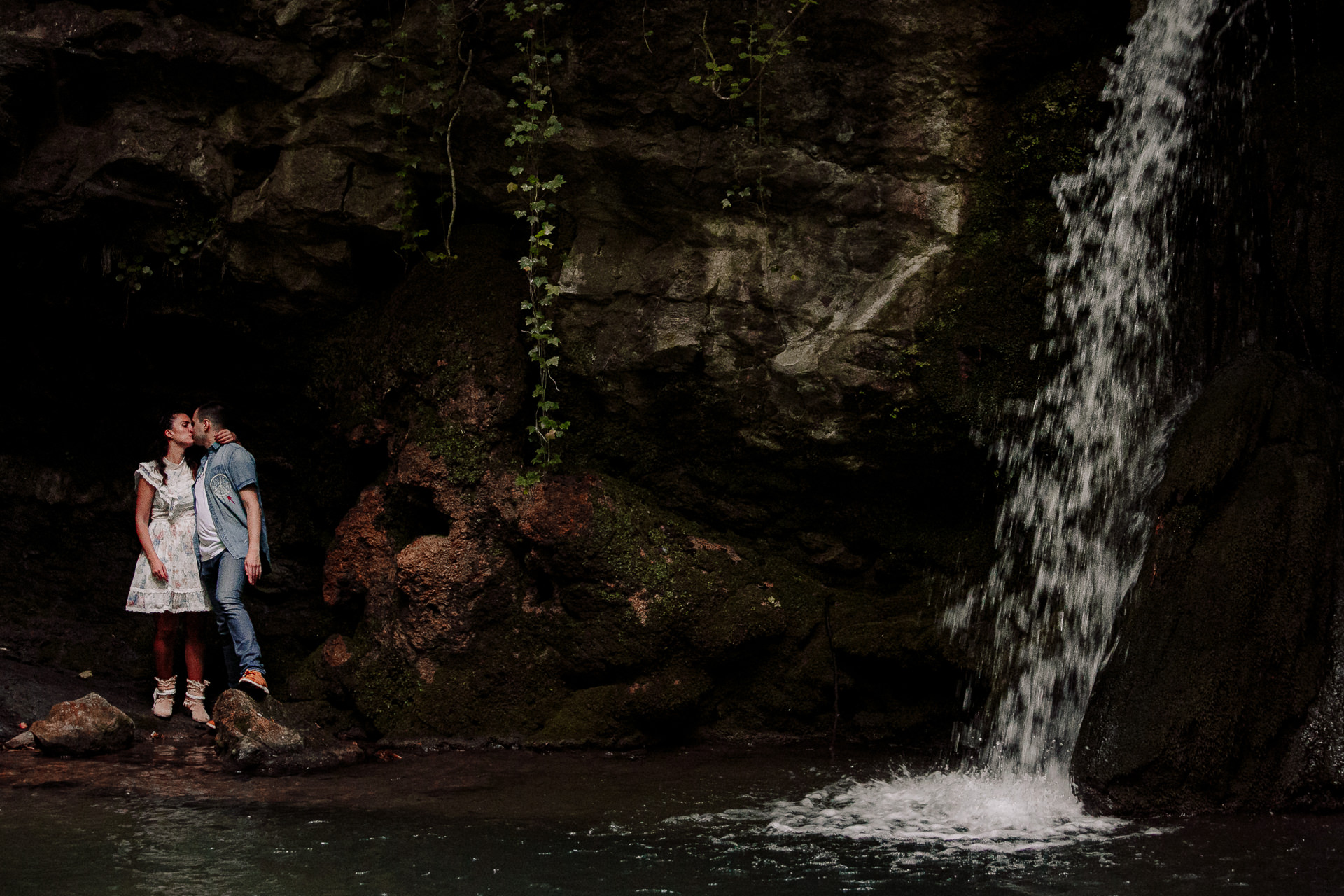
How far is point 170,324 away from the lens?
779 cm

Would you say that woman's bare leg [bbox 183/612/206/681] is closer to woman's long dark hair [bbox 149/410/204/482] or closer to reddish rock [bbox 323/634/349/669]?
reddish rock [bbox 323/634/349/669]

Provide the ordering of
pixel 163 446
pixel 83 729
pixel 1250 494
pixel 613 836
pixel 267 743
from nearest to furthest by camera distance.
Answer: pixel 613 836, pixel 1250 494, pixel 267 743, pixel 83 729, pixel 163 446

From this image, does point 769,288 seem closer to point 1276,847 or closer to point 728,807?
point 728,807

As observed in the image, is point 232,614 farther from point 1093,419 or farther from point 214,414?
point 1093,419

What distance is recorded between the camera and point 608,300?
695 cm

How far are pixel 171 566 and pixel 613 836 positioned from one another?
3.98m

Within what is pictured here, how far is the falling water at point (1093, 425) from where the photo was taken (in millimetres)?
6043

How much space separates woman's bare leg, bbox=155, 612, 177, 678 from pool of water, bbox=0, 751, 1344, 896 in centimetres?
117

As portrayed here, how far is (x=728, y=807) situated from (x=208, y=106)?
568cm

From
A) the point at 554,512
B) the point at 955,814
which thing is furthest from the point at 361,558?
the point at 955,814

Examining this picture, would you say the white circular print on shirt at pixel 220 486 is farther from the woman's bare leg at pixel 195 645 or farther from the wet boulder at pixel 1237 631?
the wet boulder at pixel 1237 631

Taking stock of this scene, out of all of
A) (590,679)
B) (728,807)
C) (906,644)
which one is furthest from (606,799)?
(906,644)

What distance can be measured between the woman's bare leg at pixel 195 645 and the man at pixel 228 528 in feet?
0.40

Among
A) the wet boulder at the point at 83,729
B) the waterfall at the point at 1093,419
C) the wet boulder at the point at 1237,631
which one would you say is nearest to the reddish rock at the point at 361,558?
the wet boulder at the point at 83,729
